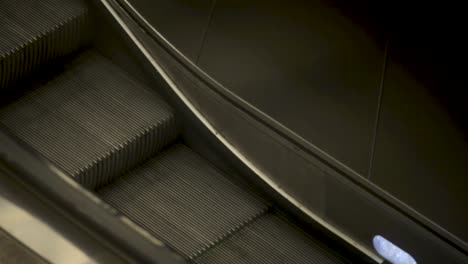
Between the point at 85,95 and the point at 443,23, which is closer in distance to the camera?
the point at 443,23

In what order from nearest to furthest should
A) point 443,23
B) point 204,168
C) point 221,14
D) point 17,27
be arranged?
point 443,23, point 221,14, point 17,27, point 204,168

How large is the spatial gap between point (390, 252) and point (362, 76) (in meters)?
0.76

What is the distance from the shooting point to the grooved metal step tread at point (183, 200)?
3.25m

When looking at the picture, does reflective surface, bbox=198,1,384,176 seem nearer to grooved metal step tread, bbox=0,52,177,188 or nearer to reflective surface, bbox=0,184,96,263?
A: grooved metal step tread, bbox=0,52,177,188

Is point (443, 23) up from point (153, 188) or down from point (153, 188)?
up

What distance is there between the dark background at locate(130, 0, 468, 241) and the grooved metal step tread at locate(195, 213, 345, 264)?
0.59 m

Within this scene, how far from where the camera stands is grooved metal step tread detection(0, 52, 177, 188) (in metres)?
3.17

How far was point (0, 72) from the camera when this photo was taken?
10.3 feet

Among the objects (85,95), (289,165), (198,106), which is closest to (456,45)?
(289,165)

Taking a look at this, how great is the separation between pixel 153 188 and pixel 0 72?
71 centimetres

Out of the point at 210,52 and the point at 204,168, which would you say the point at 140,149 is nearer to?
the point at 204,168

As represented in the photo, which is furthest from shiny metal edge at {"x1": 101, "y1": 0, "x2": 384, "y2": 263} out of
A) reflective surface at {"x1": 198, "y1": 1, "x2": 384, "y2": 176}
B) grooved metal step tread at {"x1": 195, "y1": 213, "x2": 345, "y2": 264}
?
reflective surface at {"x1": 198, "y1": 1, "x2": 384, "y2": 176}

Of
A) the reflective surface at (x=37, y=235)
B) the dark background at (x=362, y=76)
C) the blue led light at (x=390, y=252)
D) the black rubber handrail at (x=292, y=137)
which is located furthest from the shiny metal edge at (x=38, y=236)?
the blue led light at (x=390, y=252)

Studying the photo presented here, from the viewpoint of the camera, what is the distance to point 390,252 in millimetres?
3035
